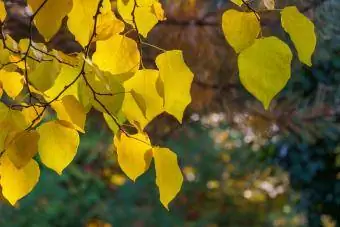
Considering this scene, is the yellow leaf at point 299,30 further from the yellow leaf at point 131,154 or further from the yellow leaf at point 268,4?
the yellow leaf at point 131,154

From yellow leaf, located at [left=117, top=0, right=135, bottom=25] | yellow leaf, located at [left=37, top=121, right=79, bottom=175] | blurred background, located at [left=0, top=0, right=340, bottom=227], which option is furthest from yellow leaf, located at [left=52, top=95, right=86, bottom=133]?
blurred background, located at [left=0, top=0, right=340, bottom=227]

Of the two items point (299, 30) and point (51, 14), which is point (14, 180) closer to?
point (51, 14)

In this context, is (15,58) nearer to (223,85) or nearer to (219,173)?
(223,85)

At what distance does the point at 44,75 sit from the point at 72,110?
0.07 m

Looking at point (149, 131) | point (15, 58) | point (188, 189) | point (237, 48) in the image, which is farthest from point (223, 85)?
point (188, 189)

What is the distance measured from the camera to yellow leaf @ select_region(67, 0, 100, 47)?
26.2 inches

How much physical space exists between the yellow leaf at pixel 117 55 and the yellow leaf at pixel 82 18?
0.06 feet

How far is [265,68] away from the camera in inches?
22.8

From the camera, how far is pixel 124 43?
0.68 meters

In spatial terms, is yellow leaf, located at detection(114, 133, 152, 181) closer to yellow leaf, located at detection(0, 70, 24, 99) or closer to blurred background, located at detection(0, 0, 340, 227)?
yellow leaf, located at detection(0, 70, 24, 99)

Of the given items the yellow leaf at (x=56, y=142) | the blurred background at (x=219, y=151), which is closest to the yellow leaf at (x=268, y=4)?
the yellow leaf at (x=56, y=142)

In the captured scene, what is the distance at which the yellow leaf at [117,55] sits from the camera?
2.21 feet

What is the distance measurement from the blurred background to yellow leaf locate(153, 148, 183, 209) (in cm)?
100

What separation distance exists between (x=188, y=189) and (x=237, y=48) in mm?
3098
